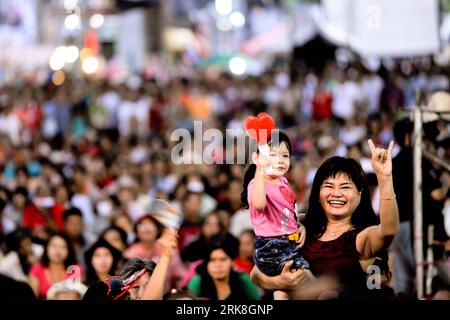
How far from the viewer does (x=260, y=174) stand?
547 centimetres

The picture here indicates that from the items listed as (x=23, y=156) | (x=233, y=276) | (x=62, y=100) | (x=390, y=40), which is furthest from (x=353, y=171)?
(x=62, y=100)

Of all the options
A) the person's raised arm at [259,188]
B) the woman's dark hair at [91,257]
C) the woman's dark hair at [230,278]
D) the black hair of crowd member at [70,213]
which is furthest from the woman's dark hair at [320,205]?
the black hair of crowd member at [70,213]

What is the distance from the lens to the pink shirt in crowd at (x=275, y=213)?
219 inches

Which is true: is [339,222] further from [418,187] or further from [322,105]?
[322,105]

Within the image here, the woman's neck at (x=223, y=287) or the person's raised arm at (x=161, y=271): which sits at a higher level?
the person's raised arm at (x=161, y=271)

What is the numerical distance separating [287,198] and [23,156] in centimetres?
1564

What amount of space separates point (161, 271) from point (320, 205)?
78cm

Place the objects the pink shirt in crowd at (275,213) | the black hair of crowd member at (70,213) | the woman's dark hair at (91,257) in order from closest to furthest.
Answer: the pink shirt in crowd at (275,213) → the woman's dark hair at (91,257) → the black hair of crowd member at (70,213)

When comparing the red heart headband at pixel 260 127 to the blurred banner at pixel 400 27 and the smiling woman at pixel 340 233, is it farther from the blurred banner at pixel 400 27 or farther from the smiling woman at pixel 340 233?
the blurred banner at pixel 400 27

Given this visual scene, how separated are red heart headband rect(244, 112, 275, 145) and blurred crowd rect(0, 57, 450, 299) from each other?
1218 millimetres

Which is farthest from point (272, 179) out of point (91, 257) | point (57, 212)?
point (57, 212)

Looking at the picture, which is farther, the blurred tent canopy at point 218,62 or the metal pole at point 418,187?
the blurred tent canopy at point 218,62

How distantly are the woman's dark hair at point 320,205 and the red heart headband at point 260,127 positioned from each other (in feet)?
1.19

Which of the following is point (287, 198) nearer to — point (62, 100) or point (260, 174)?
point (260, 174)
